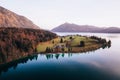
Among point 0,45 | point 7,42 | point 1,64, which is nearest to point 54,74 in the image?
point 1,64

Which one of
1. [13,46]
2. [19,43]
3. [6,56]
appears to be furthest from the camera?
[19,43]

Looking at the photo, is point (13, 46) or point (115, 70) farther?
point (13, 46)

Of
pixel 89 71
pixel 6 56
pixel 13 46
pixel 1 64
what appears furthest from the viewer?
pixel 13 46

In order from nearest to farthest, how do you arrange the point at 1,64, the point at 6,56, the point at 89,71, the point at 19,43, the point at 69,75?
1. the point at 69,75
2. the point at 89,71
3. the point at 1,64
4. the point at 6,56
5. the point at 19,43

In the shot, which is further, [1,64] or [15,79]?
[1,64]

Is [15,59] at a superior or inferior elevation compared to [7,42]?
inferior

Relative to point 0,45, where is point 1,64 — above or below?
below

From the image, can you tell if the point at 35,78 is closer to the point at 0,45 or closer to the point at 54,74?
the point at 54,74

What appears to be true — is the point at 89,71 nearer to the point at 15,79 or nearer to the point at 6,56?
the point at 15,79

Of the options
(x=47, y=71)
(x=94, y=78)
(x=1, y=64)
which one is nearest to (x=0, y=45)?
(x=1, y=64)
